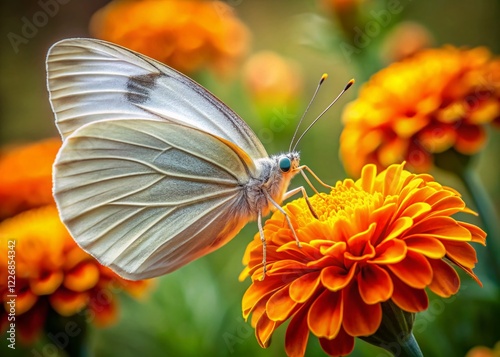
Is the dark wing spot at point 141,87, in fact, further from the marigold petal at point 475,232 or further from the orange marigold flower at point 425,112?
the marigold petal at point 475,232

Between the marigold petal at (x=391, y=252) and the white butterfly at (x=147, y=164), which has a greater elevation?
the marigold petal at (x=391, y=252)

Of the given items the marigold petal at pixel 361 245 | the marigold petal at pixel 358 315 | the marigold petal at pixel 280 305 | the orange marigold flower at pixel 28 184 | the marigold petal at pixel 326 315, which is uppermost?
the marigold petal at pixel 361 245

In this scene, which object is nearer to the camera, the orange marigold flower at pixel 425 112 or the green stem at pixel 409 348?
the green stem at pixel 409 348

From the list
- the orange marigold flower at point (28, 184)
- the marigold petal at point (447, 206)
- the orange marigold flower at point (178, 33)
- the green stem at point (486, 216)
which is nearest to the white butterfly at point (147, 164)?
the marigold petal at point (447, 206)

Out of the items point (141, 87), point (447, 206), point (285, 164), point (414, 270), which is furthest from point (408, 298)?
point (141, 87)

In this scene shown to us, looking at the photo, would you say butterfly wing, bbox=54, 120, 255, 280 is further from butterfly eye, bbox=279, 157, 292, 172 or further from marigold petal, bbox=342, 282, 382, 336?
marigold petal, bbox=342, 282, 382, 336

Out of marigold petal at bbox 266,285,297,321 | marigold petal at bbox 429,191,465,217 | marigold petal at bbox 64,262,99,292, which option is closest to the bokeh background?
marigold petal at bbox 64,262,99,292

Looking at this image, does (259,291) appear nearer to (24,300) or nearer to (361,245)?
(361,245)
